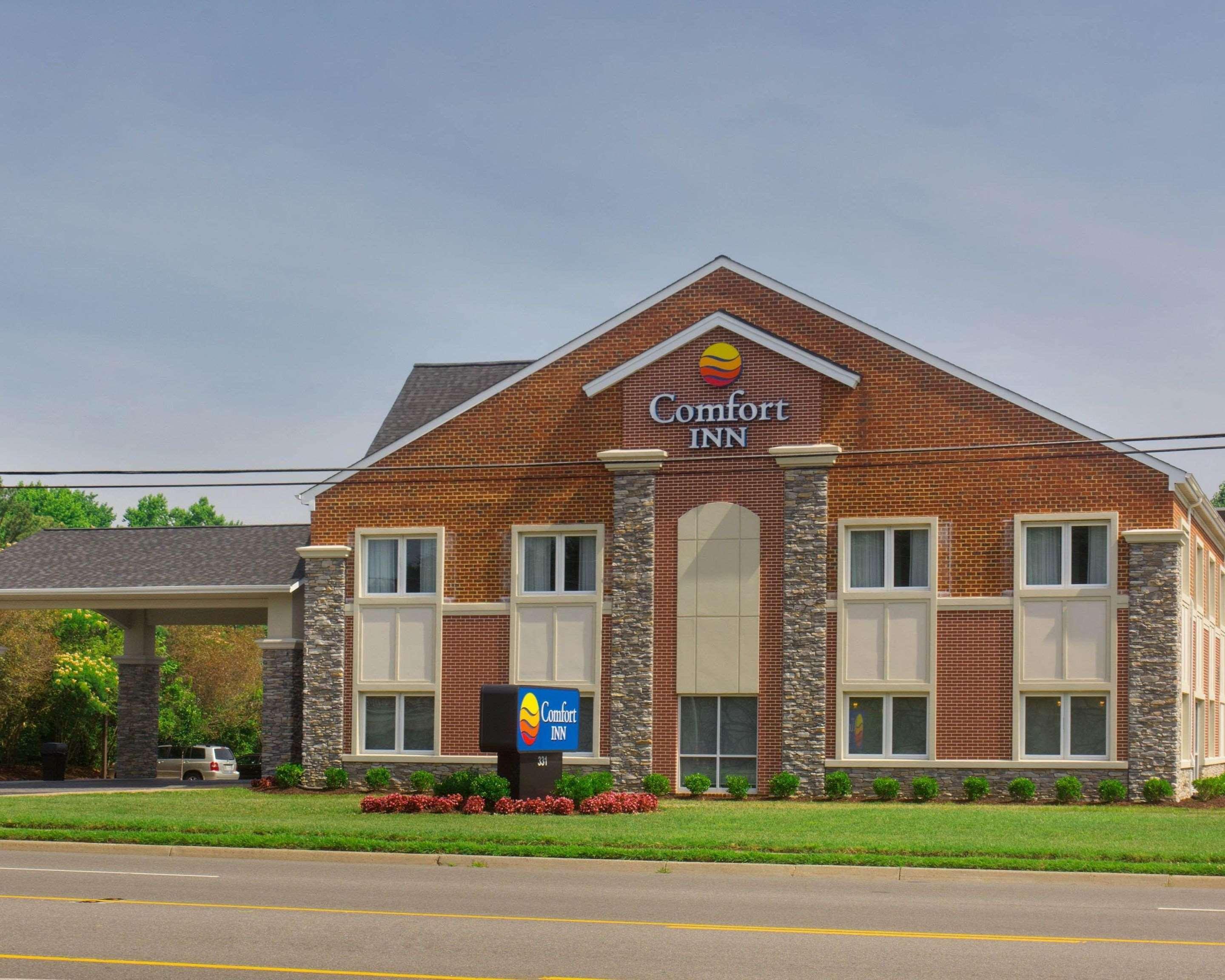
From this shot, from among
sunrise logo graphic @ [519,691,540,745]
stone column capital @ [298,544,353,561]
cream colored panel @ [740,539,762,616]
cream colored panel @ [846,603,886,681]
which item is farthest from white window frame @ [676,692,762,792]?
stone column capital @ [298,544,353,561]

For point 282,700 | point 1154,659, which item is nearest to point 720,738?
point 1154,659

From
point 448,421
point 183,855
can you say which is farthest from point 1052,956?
point 448,421

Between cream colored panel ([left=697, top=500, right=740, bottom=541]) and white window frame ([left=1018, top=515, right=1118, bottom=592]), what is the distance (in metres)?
5.75

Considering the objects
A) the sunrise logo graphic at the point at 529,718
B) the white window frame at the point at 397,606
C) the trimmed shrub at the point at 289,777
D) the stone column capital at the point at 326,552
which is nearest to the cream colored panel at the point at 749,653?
the sunrise logo graphic at the point at 529,718

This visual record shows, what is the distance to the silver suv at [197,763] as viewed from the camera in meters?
51.2

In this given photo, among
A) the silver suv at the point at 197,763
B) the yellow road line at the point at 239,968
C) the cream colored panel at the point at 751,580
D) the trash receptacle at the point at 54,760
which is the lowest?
the silver suv at the point at 197,763

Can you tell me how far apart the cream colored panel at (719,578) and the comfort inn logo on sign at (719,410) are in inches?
82.9

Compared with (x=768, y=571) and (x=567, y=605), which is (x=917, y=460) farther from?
(x=567, y=605)

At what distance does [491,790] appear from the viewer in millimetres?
26469

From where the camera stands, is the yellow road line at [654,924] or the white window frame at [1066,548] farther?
the white window frame at [1066,548]

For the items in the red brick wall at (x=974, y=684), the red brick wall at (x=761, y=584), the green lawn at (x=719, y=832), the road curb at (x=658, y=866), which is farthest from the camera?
the red brick wall at (x=761, y=584)

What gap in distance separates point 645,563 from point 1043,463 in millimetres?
8325

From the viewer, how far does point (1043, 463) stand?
3133 cm

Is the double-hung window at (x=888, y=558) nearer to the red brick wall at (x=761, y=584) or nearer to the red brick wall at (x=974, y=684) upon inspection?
the red brick wall at (x=974, y=684)
